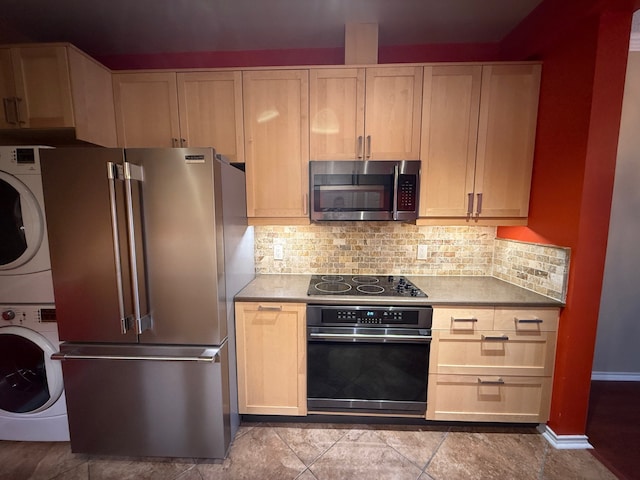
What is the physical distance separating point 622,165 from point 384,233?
1.95 metres

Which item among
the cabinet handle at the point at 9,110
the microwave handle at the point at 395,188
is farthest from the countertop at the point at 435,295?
Result: the cabinet handle at the point at 9,110

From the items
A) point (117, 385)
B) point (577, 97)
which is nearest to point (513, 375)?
point (577, 97)

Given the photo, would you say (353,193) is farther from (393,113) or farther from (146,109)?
(146,109)

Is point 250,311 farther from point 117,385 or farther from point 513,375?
point 513,375

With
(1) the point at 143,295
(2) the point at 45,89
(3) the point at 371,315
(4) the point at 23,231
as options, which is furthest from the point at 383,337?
(2) the point at 45,89

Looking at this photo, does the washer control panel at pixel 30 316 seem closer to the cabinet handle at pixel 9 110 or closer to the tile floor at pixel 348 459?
the tile floor at pixel 348 459

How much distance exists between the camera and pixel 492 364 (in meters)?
1.71

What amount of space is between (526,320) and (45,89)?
3.33 metres

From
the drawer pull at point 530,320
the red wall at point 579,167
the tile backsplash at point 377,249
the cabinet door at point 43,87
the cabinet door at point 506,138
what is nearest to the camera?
the red wall at point 579,167

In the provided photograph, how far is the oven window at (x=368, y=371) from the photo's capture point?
170cm

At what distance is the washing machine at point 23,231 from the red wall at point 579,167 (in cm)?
306

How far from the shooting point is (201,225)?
138 cm

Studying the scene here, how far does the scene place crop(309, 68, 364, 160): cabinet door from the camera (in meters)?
1.79

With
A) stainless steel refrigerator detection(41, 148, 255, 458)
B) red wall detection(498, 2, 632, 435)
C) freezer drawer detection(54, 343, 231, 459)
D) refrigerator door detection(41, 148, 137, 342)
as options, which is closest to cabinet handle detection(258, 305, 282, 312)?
stainless steel refrigerator detection(41, 148, 255, 458)
